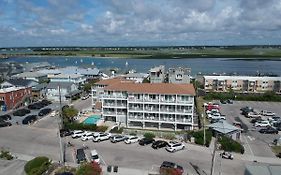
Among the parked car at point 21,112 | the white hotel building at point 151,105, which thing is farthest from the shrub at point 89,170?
the parked car at point 21,112

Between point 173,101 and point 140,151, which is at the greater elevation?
point 173,101

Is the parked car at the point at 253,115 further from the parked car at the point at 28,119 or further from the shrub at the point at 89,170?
the parked car at the point at 28,119

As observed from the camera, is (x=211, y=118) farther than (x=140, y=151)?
Yes

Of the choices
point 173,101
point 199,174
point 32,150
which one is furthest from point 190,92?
point 32,150

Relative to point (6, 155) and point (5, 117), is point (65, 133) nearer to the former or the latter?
point (6, 155)

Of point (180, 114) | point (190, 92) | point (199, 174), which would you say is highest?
point (190, 92)

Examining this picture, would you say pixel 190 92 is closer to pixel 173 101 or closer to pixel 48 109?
pixel 173 101
